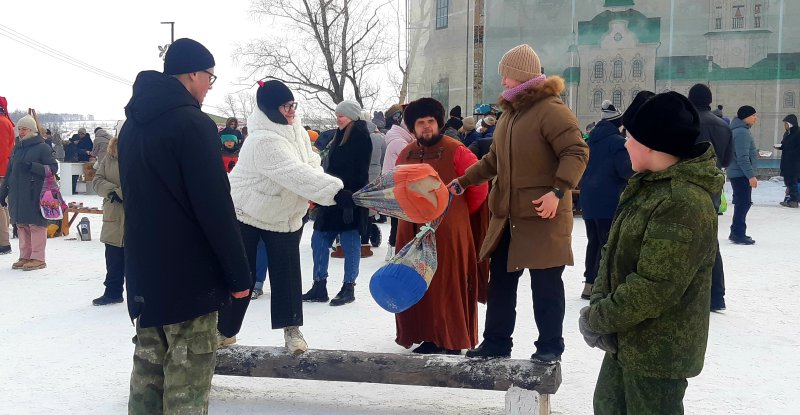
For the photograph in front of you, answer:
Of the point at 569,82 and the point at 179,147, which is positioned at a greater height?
the point at 569,82

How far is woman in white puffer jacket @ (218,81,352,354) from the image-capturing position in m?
4.34

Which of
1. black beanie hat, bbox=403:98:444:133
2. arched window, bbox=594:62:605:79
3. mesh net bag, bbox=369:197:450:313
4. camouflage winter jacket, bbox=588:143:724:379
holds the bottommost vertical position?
mesh net bag, bbox=369:197:450:313

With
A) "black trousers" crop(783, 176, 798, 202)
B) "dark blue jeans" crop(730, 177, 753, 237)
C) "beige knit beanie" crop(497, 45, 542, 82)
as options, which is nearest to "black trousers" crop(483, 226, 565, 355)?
"beige knit beanie" crop(497, 45, 542, 82)

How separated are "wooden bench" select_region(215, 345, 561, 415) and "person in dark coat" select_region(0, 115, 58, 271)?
5636 mm

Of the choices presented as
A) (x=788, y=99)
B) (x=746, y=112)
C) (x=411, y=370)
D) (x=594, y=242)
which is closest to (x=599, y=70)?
(x=788, y=99)

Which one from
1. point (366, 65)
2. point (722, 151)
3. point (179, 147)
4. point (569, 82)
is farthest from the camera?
point (366, 65)

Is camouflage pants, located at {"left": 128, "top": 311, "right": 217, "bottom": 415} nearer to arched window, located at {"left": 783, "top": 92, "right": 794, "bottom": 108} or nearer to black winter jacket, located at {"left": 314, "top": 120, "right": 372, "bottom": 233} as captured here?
black winter jacket, located at {"left": 314, "top": 120, "right": 372, "bottom": 233}

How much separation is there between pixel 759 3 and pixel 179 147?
77.5ft

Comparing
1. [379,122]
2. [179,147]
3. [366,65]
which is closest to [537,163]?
[179,147]

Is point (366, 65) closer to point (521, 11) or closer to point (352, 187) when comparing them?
point (521, 11)

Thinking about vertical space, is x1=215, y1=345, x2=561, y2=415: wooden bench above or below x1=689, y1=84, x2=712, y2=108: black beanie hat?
below

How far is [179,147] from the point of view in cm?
300

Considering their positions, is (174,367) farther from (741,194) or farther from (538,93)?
(741,194)

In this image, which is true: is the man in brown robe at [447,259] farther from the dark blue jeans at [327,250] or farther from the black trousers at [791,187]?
the black trousers at [791,187]
